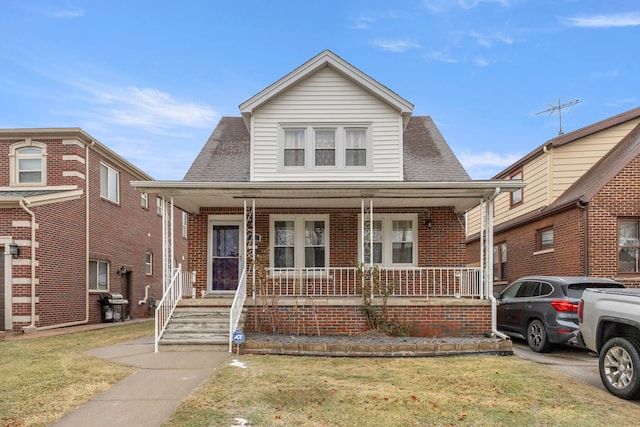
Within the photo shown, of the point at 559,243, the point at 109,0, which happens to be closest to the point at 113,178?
the point at 109,0

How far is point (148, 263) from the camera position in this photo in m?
21.5

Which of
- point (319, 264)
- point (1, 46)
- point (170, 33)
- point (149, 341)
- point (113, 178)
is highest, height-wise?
point (170, 33)

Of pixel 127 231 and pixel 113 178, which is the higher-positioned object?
pixel 113 178

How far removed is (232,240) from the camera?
12.6 metres

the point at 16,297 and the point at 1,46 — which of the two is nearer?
the point at 16,297

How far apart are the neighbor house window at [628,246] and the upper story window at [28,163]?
17418 mm

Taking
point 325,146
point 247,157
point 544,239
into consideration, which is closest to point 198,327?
point 247,157

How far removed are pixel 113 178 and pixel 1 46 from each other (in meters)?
6.81

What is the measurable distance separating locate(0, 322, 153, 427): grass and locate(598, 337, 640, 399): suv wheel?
6.60 metres

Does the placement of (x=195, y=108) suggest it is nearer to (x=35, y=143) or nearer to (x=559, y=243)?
(x=35, y=143)

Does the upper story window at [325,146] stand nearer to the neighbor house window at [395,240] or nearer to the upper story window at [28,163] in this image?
the neighbor house window at [395,240]

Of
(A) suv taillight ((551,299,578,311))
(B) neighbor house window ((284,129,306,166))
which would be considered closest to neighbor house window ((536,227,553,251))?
(A) suv taillight ((551,299,578,311))

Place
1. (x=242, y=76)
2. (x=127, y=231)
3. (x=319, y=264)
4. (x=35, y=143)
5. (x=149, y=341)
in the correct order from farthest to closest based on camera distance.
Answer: (x=242, y=76) < (x=127, y=231) < (x=35, y=143) < (x=319, y=264) < (x=149, y=341)

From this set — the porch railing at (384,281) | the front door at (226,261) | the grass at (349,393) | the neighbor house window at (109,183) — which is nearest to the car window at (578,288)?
the grass at (349,393)
